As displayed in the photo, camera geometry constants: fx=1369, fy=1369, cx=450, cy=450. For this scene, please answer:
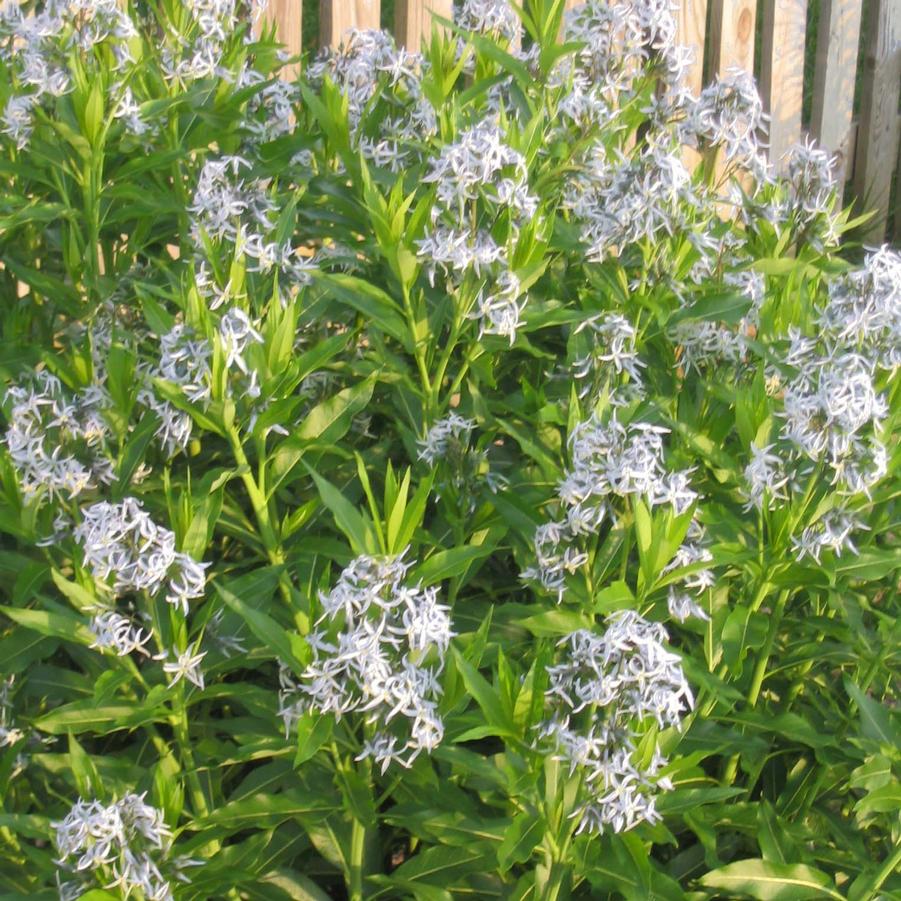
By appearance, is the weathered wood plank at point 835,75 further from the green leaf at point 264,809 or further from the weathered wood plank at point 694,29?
the green leaf at point 264,809

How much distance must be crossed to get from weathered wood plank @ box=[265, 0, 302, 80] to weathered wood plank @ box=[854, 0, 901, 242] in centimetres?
400

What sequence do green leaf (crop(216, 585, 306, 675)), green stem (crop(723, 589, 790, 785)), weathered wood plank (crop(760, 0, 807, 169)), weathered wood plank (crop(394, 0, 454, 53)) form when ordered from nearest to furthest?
green leaf (crop(216, 585, 306, 675)) → green stem (crop(723, 589, 790, 785)) → weathered wood plank (crop(394, 0, 454, 53)) → weathered wood plank (crop(760, 0, 807, 169))

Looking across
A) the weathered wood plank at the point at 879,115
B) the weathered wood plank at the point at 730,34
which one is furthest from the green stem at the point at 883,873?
the weathered wood plank at the point at 879,115

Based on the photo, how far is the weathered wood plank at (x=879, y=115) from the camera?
8.12m

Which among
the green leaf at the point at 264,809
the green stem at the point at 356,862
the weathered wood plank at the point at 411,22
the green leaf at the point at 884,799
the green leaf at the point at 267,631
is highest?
the weathered wood plank at the point at 411,22

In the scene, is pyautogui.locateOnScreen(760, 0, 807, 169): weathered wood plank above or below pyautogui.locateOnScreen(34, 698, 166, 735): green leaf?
above

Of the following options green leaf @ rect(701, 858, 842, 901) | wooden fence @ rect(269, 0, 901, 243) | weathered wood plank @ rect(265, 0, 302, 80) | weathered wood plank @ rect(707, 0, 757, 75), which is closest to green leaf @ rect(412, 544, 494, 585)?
green leaf @ rect(701, 858, 842, 901)

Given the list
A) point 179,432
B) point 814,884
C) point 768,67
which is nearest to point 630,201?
point 179,432

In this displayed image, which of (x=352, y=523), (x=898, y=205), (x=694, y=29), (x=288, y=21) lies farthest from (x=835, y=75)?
(x=352, y=523)

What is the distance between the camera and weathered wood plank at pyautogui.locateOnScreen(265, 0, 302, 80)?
5477mm

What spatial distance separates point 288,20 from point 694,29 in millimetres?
2365

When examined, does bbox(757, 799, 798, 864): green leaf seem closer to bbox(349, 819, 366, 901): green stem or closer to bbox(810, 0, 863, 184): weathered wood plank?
bbox(349, 819, 366, 901): green stem

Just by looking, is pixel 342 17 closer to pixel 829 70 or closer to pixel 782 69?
pixel 782 69

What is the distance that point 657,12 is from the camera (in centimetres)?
Result: 323
